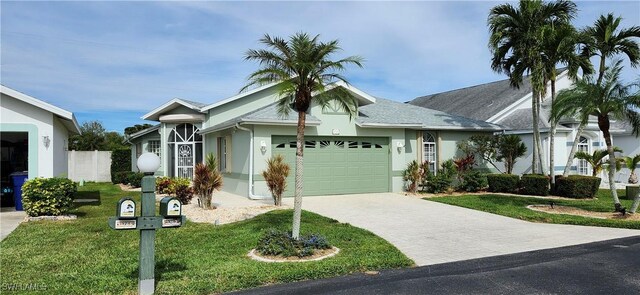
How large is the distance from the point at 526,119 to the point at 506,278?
17302mm

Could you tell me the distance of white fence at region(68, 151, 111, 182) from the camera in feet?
81.7

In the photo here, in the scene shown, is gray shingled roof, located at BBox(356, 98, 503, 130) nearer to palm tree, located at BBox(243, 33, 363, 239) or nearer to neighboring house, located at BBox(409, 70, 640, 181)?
neighboring house, located at BBox(409, 70, 640, 181)

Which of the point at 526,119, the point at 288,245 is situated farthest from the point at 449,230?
the point at 526,119

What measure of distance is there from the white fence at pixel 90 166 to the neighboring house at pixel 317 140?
297 inches

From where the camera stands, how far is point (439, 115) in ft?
65.9

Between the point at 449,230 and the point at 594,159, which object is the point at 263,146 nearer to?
the point at 449,230

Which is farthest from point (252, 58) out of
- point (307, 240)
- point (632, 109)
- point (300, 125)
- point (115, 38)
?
point (632, 109)

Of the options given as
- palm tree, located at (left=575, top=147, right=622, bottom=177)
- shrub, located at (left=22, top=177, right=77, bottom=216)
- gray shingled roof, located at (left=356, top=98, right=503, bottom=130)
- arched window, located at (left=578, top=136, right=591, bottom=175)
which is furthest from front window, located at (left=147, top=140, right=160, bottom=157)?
arched window, located at (left=578, top=136, right=591, bottom=175)

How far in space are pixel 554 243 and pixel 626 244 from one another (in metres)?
1.30

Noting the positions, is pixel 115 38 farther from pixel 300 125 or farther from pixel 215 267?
pixel 215 267

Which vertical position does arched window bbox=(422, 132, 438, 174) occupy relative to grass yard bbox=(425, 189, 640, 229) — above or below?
above

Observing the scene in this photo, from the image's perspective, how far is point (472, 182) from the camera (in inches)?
685

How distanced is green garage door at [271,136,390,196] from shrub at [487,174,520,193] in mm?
4563

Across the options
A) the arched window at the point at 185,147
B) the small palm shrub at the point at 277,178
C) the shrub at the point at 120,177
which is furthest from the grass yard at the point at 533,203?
the shrub at the point at 120,177
